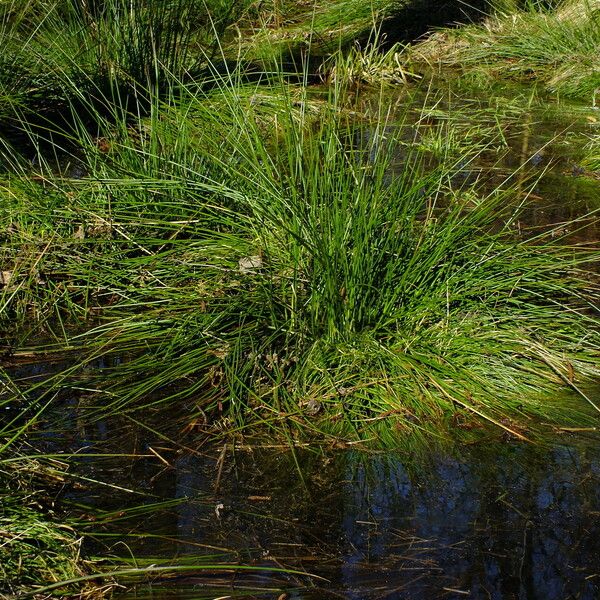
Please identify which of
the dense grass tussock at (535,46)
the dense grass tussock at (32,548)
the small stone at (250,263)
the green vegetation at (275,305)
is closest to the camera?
the dense grass tussock at (32,548)

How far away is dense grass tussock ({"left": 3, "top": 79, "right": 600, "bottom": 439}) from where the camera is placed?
3.73 m

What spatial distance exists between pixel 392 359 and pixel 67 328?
155cm

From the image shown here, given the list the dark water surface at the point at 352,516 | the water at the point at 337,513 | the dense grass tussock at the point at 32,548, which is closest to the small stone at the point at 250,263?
the water at the point at 337,513

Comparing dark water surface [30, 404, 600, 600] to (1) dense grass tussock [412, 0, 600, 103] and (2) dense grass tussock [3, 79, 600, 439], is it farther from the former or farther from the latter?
(1) dense grass tussock [412, 0, 600, 103]

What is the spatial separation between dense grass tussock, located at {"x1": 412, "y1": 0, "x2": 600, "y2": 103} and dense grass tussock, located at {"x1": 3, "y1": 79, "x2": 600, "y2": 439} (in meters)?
3.71

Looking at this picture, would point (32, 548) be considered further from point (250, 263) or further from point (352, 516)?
point (250, 263)

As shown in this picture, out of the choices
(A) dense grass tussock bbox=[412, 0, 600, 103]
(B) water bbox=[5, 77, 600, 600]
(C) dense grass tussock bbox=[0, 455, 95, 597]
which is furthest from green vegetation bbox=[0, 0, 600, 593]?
(A) dense grass tussock bbox=[412, 0, 600, 103]

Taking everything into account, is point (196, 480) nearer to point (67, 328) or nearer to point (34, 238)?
point (67, 328)

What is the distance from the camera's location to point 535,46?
848cm

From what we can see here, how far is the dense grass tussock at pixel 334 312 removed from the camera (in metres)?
3.73

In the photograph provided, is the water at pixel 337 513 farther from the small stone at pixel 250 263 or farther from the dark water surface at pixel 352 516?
the small stone at pixel 250 263

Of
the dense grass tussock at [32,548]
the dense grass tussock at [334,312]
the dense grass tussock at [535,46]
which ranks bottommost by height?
the dense grass tussock at [535,46]

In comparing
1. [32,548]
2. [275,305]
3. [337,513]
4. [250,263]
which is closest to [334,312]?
[275,305]

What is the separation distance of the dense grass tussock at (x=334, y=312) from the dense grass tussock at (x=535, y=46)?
371 centimetres
